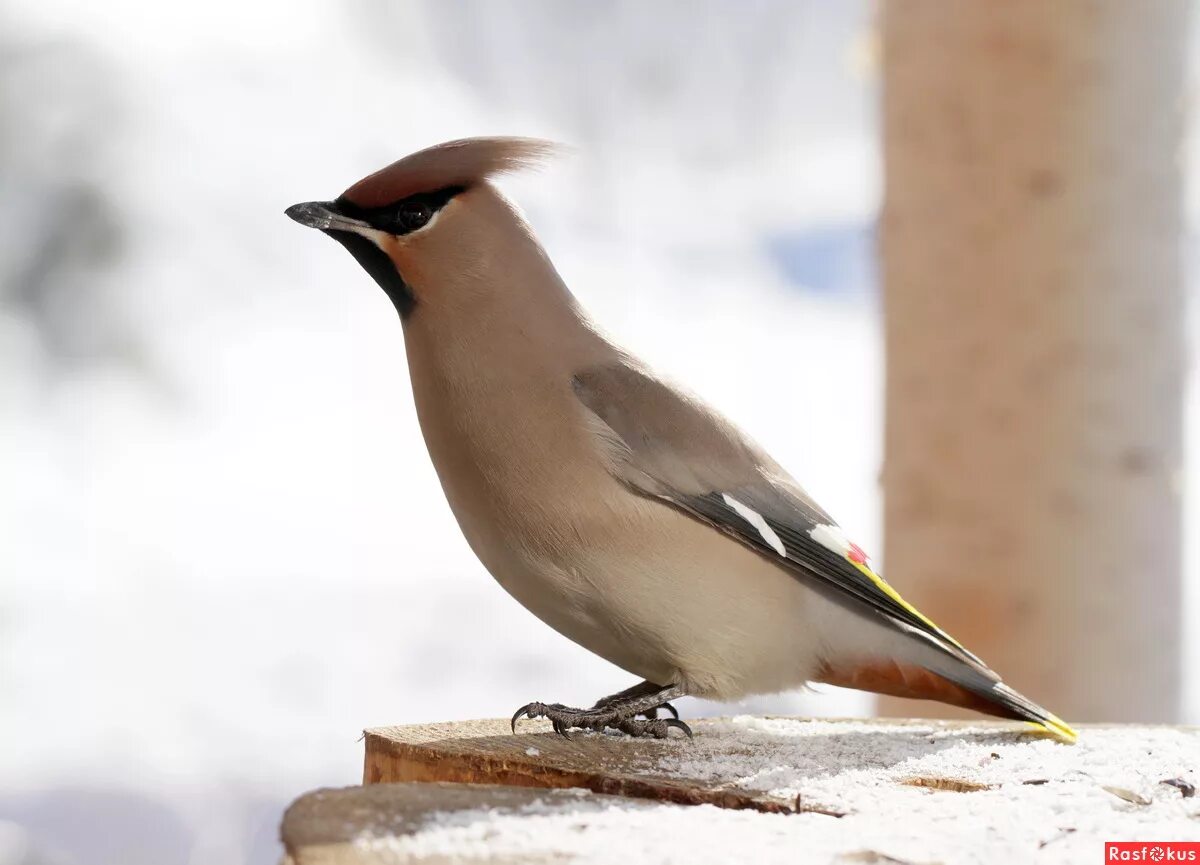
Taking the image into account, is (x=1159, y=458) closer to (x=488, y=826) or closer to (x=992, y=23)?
(x=992, y=23)

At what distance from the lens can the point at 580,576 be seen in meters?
1.96

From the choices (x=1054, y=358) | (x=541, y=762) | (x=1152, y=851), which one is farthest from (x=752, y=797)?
(x=1054, y=358)

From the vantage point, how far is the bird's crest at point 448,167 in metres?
2.05

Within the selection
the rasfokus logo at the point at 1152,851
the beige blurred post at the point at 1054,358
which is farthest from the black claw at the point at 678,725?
the beige blurred post at the point at 1054,358

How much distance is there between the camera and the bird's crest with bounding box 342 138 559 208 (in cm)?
205

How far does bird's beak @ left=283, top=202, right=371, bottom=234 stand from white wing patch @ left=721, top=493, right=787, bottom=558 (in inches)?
27.2

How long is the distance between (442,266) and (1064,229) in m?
1.93

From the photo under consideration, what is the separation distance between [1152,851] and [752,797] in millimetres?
433

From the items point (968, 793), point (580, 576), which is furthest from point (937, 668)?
point (580, 576)

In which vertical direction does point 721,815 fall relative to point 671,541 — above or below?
below

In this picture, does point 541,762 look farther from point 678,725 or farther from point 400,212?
point 400,212

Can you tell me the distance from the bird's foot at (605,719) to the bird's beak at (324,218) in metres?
0.76

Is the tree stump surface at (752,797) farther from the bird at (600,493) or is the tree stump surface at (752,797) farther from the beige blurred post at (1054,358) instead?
the beige blurred post at (1054,358)

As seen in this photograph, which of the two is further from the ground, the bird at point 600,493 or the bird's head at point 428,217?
the bird's head at point 428,217
